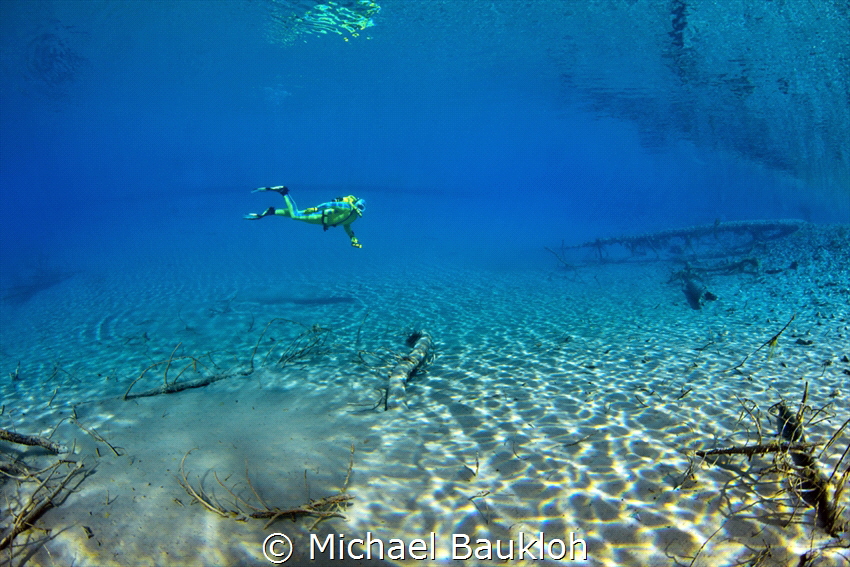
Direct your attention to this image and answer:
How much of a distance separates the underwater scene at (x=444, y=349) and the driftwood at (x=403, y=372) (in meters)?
0.06

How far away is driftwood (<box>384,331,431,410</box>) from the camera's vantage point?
5435 millimetres

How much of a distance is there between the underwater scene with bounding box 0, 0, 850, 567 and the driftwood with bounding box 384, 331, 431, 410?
0.19ft

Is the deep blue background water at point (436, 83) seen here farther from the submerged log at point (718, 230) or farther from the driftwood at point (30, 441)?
the driftwood at point (30, 441)

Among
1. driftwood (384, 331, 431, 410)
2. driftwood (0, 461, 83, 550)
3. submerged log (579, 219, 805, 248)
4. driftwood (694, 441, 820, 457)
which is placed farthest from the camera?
submerged log (579, 219, 805, 248)

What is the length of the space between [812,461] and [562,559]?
80.0 inches

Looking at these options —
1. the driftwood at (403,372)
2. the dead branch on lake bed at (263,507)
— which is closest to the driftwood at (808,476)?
the dead branch on lake bed at (263,507)

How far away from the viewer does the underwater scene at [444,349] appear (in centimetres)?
281

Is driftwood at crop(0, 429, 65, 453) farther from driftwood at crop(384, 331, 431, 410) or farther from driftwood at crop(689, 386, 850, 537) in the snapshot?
driftwood at crop(689, 386, 850, 537)

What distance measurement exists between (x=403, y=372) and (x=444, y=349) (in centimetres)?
226

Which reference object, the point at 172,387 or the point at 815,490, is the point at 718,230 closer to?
the point at 815,490

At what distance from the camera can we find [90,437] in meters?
4.11

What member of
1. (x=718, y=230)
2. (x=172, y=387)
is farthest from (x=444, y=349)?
(x=718, y=230)

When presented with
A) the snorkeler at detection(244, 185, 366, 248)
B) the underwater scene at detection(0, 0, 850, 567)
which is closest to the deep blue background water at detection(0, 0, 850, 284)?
the underwater scene at detection(0, 0, 850, 567)

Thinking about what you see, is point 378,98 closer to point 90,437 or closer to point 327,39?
point 327,39
